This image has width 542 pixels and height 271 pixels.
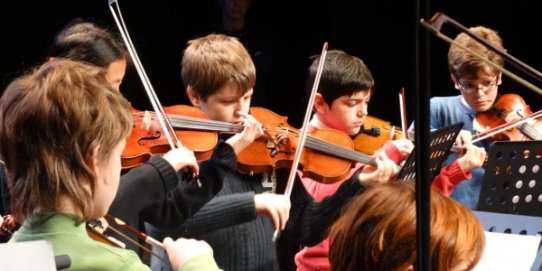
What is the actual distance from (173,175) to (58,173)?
0.57 meters

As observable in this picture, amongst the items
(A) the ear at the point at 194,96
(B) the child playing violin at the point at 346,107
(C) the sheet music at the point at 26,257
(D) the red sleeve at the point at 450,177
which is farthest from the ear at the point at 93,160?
(D) the red sleeve at the point at 450,177

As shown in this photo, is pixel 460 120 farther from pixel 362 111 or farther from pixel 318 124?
pixel 318 124

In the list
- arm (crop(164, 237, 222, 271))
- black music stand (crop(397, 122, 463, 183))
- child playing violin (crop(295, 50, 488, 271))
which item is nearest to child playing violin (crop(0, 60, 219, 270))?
arm (crop(164, 237, 222, 271))

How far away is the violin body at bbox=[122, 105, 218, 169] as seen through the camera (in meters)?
2.08

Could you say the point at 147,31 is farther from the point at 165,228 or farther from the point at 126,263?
the point at 126,263

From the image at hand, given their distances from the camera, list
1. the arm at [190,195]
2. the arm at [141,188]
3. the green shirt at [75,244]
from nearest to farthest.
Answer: the green shirt at [75,244]
the arm at [141,188]
the arm at [190,195]

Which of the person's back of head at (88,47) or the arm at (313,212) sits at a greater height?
the person's back of head at (88,47)

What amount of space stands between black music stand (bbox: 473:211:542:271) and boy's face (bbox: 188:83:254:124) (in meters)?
0.83

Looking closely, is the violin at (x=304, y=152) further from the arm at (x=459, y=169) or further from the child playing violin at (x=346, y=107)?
the arm at (x=459, y=169)

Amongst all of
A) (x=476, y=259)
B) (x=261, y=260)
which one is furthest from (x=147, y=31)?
(x=476, y=259)

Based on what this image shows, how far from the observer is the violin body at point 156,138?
6.84ft

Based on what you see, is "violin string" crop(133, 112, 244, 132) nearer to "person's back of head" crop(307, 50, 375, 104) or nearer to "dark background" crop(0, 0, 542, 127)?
"person's back of head" crop(307, 50, 375, 104)

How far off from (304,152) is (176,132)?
1.45ft

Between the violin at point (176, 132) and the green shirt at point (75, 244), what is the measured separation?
0.71 meters
